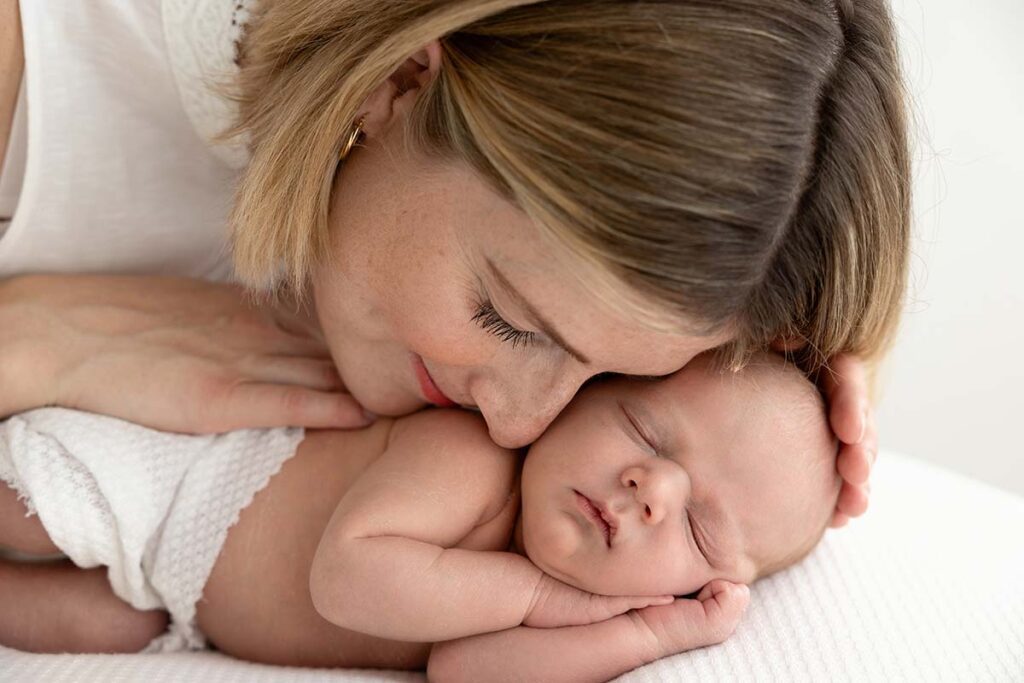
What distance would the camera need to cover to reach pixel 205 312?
165 cm

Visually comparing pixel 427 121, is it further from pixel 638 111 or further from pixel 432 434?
pixel 432 434

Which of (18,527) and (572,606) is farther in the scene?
(18,527)

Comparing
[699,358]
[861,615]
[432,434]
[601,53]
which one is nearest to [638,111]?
[601,53]

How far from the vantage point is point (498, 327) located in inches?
47.2

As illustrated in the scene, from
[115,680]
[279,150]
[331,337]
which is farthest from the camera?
[331,337]

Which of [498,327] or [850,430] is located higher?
[498,327]

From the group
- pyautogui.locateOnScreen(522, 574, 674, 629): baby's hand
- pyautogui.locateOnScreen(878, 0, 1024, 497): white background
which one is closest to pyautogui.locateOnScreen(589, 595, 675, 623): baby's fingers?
pyautogui.locateOnScreen(522, 574, 674, 629): baby's hand

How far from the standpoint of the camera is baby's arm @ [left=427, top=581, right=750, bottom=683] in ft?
4.01

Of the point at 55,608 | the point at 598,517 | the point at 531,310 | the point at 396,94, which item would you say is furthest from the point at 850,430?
the point at 55,608

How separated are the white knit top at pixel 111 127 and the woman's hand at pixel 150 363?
7cm

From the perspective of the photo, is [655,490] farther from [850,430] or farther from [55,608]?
[55,608]

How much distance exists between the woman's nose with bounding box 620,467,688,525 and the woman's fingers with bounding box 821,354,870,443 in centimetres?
23

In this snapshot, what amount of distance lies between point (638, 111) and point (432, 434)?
0.53 metres

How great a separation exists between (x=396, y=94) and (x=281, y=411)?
1.55 ft
